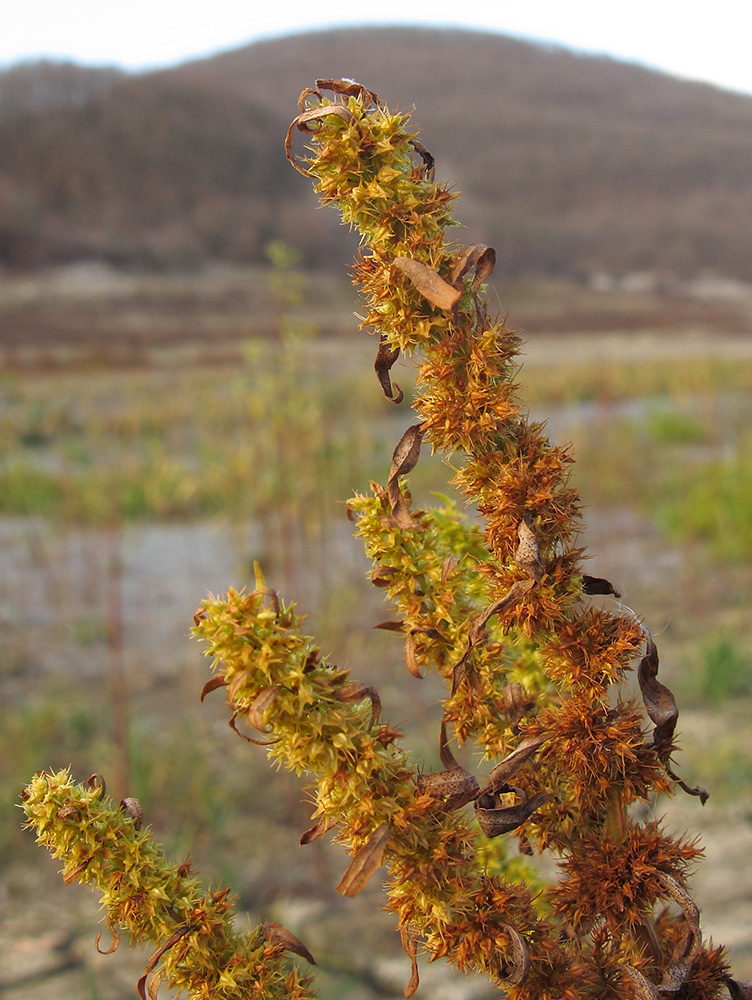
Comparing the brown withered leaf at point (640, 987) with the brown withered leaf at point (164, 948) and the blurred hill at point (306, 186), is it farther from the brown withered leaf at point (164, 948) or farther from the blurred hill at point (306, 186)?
the blurred hill at point (306, 186)

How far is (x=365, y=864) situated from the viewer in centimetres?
44

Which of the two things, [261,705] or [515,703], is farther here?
[515,703]

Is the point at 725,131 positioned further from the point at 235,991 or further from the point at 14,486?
the point at 235,991

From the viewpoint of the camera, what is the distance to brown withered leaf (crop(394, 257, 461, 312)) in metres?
0.44

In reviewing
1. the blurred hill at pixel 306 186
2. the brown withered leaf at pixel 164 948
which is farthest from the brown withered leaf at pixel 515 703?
the blurred hill at pixel 306 186

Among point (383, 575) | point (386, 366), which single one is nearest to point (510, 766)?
point (383, 575)

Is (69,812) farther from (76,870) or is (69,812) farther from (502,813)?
(502,813)

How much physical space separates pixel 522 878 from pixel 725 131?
5187 cm

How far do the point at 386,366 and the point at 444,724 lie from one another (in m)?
0.22

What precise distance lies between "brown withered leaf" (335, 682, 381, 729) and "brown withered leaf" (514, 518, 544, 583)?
0.10 meters

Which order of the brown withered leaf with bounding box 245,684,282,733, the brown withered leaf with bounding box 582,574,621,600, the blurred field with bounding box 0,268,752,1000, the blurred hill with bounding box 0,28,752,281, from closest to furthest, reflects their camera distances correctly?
1. the brown withered leaf with bounding box 245,684,282,733
2. the brown withered leaf with bounding box 582,574,621,600
3. the blurred field with bounding box 0,268,752,1000
4. the blurred hill with bounding box 0,28,752,281

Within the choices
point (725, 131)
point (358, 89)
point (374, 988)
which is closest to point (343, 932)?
point (374, 988)

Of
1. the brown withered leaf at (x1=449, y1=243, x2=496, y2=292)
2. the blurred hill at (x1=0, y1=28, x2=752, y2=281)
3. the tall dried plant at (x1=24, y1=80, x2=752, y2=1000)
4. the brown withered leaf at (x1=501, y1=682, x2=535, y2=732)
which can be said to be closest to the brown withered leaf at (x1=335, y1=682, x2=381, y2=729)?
the tall dried plant at (x1=24, y1=80, x2=752, y2=1000)

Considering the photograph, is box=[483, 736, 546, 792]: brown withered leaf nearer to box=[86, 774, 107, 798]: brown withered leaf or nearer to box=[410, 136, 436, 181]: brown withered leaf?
box=[86, 774, 107, 798]: brown withered leaf
